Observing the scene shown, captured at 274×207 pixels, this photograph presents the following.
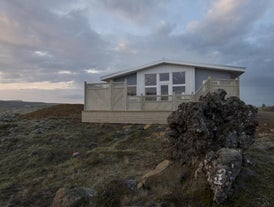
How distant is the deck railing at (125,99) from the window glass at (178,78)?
163 inches

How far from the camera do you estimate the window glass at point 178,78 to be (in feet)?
80.2

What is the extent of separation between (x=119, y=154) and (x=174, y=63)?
13656 millimetres

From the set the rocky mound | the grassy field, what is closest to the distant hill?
the rocky mound

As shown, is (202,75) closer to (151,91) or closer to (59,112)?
(151,91)

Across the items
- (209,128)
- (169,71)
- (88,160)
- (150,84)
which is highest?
(169,71)

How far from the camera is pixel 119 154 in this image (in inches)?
460

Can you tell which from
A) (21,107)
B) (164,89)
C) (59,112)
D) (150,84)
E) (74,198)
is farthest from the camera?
(21,107)

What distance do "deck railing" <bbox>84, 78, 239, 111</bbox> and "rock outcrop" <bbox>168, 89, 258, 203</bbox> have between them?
439 inches

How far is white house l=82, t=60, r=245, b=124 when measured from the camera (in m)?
19.2

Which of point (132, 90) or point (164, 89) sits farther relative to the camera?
point (132, 90)

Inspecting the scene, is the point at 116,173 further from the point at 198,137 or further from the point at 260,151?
the point at 260,151

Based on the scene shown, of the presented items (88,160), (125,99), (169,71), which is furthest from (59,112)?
(88,160)

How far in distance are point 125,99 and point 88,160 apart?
894 centimetres

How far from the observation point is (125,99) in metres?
20.0
